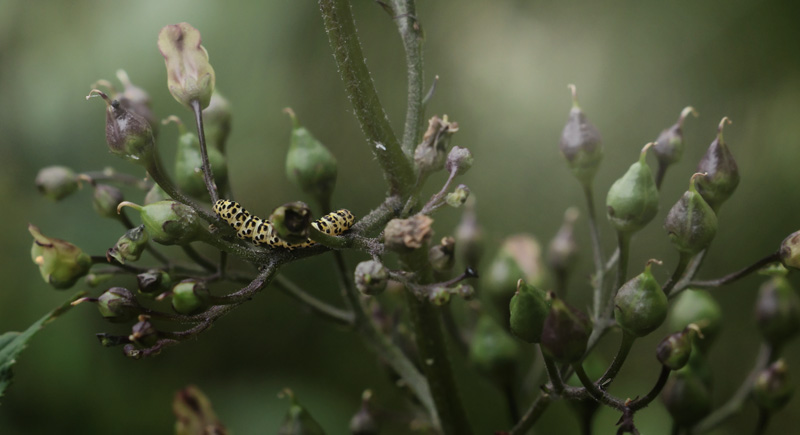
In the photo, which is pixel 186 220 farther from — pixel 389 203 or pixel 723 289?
pixel 723 289

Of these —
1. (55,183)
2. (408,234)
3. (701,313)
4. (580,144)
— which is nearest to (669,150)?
(580,144)

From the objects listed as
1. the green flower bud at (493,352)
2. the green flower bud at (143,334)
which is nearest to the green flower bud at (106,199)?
the green flower bud at (143,334)

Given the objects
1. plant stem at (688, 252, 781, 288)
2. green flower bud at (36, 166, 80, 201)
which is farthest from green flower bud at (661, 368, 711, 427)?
green flower bud at (36, 166, 80, 201)

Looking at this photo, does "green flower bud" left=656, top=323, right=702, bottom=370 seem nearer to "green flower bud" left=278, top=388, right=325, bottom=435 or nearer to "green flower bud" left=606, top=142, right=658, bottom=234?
"green flower bud" left=606, top=142, right=658, bottom=234

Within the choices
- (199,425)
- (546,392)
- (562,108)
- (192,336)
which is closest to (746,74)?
(562,108)

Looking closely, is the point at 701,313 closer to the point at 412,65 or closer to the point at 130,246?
the point at 412,65
